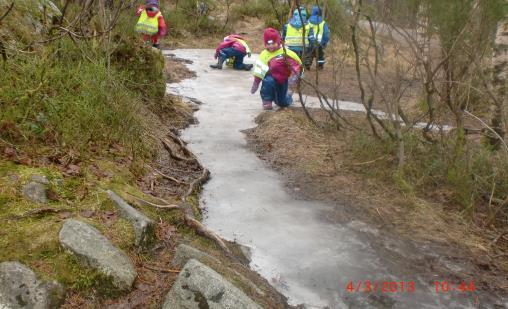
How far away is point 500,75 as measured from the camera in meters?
5.31

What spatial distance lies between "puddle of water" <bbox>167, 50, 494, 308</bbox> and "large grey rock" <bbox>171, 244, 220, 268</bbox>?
549mm

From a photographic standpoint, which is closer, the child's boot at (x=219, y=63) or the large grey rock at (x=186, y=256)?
the large grey rock at (x=186, y=256)

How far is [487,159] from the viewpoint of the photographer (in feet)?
16.7

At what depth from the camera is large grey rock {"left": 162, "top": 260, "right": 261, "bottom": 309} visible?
2.62m

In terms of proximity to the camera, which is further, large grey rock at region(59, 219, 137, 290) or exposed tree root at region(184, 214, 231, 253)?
exposed tree root at region(184, 214, 231, 253)

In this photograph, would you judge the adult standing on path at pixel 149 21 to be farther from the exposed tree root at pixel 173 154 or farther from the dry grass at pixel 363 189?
the exposed tree root at pixel 173 154

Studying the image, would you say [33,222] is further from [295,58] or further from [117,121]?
[295,58]

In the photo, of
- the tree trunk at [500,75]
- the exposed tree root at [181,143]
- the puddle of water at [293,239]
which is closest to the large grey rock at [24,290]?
the puddle of water at [293,239]
